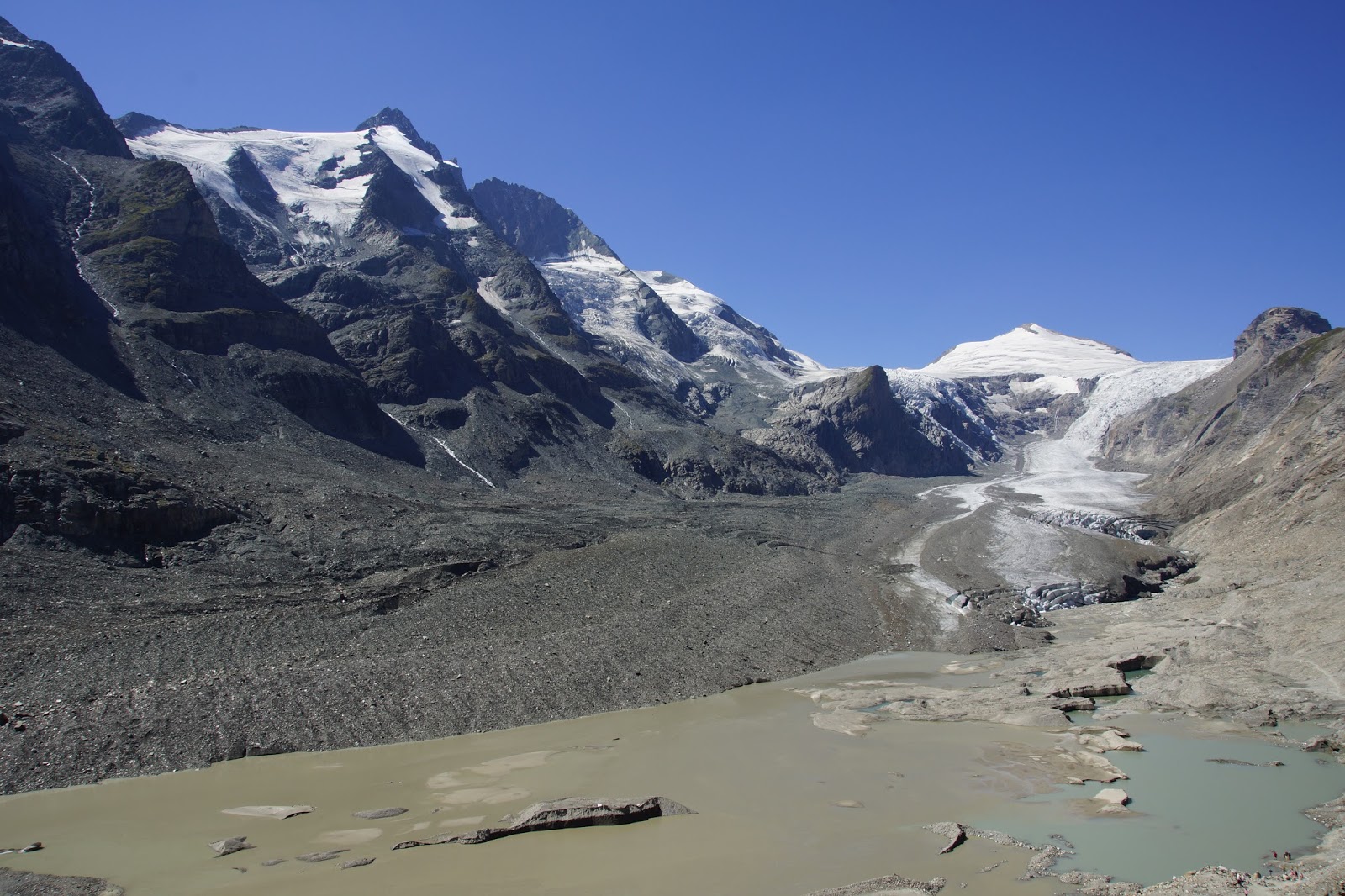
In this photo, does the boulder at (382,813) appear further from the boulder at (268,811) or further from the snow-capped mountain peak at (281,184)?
the snow-capped mountain peak at (281,184)

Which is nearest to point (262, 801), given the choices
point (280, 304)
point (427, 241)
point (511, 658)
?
point (511, 658)

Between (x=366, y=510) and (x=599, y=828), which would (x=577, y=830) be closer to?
(x=599, y=828)

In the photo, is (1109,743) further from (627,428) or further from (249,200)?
(249,200)

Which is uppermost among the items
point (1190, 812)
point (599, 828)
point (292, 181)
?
point (292, 181)

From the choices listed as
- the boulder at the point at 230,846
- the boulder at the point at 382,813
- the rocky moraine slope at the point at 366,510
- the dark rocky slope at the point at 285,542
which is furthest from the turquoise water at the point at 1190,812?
the boulder at the point at 230,846

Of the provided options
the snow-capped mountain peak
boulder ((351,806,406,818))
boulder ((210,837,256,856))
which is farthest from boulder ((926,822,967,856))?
the snow-capped mountain peak

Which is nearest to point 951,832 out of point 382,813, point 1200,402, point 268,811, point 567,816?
point 567,816

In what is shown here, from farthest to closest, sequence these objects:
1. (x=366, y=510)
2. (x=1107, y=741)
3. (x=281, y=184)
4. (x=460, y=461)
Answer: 1. (x=281, y=184)
2. (x=460, y=461)
3. (x=366, y=510)
4. (x=1107, y=741)
